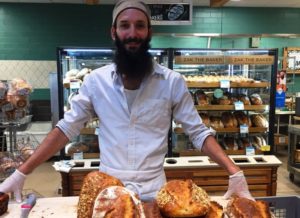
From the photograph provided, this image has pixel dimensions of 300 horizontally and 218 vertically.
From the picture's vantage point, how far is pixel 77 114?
1.44 meters

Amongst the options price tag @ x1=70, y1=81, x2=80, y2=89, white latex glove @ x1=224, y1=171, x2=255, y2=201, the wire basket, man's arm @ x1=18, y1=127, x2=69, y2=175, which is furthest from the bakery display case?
the wire basket

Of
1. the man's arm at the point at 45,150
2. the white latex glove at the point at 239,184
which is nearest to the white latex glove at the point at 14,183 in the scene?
the man's arm at the point at 45,150

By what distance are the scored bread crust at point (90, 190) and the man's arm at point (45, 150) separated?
17.0 inches

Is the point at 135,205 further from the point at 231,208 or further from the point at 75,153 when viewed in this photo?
the point at 75,153

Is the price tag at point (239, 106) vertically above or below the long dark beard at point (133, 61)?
below

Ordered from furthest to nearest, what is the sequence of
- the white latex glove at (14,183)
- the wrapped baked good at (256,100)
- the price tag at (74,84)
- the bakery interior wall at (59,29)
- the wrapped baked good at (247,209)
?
the bakery interior wall at (59,29) < the wrapped baked good at (256,100) < the price tag at (74,84) < the white latex glove at (14,183) < the wrapped baked good at (247,209)

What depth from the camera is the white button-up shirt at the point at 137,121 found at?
1347 mm

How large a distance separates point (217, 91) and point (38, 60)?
3.84m

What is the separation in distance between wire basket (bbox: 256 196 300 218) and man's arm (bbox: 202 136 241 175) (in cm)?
17

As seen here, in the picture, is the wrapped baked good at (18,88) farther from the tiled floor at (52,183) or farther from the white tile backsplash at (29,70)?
the white tile backsplash at (29,70)

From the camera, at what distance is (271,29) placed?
6.36 metres

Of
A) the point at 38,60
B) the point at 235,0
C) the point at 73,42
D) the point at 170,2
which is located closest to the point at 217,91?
the point at 170,2

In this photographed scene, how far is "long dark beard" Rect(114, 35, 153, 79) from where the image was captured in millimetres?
1392

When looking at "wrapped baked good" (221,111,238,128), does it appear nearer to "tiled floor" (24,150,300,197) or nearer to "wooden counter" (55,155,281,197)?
"wooden counter" (55,155,281,197)
